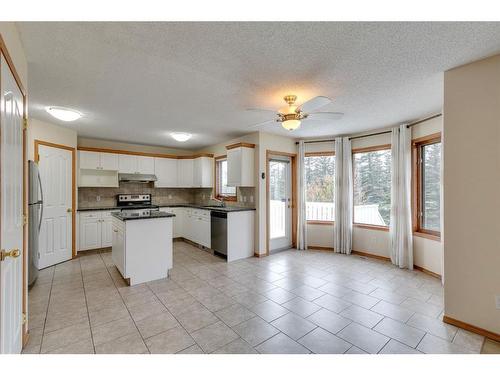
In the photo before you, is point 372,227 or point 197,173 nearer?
point 372,227

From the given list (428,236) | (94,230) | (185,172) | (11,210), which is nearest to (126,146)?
(185,172)

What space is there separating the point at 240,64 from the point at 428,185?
145 inches

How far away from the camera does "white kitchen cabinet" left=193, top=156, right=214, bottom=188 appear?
20.0ft

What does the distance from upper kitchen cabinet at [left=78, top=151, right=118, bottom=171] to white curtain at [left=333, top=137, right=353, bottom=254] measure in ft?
16.5

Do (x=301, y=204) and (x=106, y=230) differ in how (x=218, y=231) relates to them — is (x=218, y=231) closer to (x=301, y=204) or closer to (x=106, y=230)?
(x=301, y=204)

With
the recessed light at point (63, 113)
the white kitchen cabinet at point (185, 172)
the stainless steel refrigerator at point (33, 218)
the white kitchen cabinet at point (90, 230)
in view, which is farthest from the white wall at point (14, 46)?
the white kitchen cabinet at point (185, 172)

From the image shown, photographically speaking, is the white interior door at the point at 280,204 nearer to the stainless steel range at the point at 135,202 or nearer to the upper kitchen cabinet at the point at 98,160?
the stainless steel range at the point at 135,202

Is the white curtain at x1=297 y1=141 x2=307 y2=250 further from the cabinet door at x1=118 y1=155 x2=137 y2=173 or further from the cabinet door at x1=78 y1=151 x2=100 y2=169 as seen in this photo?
the cabinet door at x1=78 y1=151 x2=100 y2=169

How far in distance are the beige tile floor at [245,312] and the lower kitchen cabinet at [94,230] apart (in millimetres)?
809

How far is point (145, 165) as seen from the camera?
5.96 meters

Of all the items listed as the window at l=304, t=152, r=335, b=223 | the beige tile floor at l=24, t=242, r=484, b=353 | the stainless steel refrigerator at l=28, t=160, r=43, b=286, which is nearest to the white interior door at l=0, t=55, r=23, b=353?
the beige tile floor at l=24, t=242, r=484, b=353

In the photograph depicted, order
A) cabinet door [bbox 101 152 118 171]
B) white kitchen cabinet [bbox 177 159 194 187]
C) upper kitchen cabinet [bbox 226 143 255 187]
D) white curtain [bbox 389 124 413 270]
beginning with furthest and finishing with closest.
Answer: white kitchen cabinet [bbox 177 159 194 187] < cabinet door [bbox 101 152 118 171] < upper kitchen cabinet [bbox 226 143 255 187] < white curtain [bbox 389 124 413 270]

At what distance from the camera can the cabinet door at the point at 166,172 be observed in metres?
6.20
